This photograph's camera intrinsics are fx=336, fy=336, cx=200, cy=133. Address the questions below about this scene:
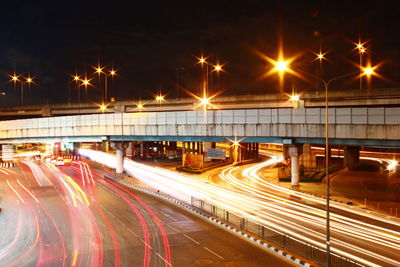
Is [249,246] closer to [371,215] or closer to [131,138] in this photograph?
[371,215]

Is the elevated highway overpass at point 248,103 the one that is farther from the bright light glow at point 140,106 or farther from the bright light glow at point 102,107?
the bright light glow at point 102,107

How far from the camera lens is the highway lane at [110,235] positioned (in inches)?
688

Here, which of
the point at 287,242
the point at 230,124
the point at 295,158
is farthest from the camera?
the point at 295,158

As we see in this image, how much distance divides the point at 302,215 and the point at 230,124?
59.4ft

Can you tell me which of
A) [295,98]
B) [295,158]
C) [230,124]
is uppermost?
[295,98]

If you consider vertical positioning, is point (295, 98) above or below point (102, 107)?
above

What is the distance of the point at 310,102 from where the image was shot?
6075 cm

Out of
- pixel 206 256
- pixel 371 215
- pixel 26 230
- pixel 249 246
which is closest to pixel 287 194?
pixel 371 215

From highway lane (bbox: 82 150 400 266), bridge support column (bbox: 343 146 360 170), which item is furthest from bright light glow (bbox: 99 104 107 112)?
bridge support column (bbox: 343 146 360 170)

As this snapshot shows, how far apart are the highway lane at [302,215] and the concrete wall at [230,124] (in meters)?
7.00

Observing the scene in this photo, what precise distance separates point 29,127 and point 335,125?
158 feet

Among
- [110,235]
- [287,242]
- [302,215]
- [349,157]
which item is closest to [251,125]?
[302,215]

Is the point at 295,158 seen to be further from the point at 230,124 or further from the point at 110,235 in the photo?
the point at 110,235

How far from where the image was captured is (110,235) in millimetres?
21719
